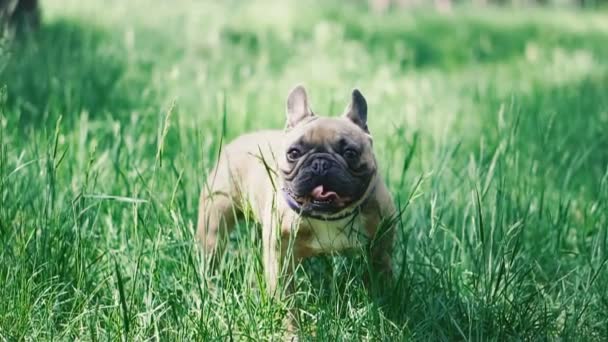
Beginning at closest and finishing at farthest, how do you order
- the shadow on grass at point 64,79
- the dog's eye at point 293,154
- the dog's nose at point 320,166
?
the dog's nose at point 320,166, the dog's eye at point 293,154, the shadow on grass at point 64,79

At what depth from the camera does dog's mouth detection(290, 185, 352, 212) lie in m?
2.62

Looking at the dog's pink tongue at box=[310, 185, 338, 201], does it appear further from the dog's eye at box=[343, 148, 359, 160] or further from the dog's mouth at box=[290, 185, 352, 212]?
the dog's eye at box=[343, 148, 359, 160]

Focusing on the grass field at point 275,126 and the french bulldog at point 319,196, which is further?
the grass field at point 275,126

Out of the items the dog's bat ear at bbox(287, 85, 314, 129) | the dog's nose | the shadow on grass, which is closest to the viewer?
the dog's nose

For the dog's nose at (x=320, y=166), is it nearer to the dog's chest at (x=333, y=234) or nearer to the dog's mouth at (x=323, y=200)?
the dog's mouth at (x=323, y=200)

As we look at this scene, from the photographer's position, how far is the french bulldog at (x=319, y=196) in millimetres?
2631

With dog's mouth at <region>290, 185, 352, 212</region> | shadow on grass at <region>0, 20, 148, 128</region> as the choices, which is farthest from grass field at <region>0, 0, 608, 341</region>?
dog's mouth at <region>290, 185, 352, 212</region>

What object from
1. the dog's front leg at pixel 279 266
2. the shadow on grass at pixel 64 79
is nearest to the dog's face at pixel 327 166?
the dog's front leg at pixel 279 266

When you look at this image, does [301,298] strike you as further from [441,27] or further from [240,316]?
[441,27]

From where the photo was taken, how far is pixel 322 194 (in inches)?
103

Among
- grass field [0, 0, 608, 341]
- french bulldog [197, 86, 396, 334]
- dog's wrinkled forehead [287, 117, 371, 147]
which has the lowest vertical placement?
grass field [0, 0, 608, 341]

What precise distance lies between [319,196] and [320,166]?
0.08 meters

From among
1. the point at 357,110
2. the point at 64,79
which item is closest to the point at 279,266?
the point at 357,110

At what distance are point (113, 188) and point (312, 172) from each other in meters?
1.20
